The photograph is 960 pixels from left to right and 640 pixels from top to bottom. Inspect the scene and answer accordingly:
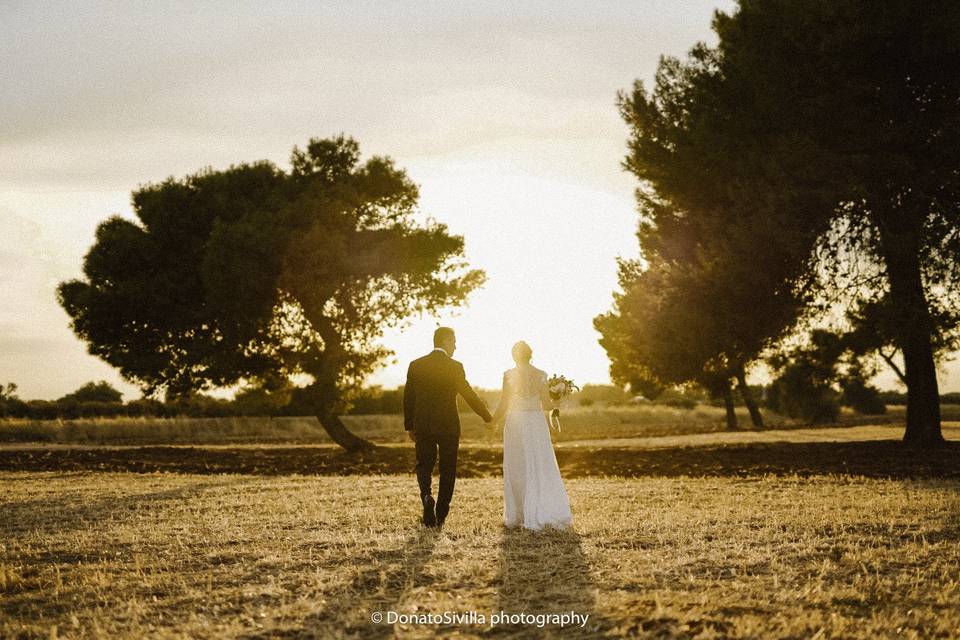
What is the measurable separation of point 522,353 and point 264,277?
20503 millimetres

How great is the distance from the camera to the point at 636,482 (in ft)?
52.9

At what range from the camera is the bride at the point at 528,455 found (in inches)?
391

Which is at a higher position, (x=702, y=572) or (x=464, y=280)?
(x=464, y=280)

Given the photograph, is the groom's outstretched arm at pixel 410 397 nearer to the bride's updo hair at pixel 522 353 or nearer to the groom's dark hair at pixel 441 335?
the groom's dark hair at pixel 441 335

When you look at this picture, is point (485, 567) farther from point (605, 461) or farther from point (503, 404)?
point (605, 461)

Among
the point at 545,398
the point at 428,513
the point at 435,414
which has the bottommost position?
the point at 428,513

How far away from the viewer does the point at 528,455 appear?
33.4 ft

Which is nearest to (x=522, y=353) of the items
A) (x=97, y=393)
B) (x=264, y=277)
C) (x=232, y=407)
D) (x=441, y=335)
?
(x=441, y=335)

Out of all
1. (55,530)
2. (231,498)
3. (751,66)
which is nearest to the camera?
(55,530)

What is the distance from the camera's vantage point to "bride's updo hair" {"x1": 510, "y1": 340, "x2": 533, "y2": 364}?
33.9 ft

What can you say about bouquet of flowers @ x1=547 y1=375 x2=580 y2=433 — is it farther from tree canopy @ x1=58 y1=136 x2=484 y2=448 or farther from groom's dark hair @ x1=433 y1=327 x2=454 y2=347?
tree canopy @ x1=58 y1=136 x2=484 y2=448

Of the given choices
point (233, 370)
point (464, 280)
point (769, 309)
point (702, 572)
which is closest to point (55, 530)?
point (702, 572)

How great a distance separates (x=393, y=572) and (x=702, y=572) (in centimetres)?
267

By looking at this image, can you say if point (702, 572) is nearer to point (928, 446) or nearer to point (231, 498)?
point (231, 498)
